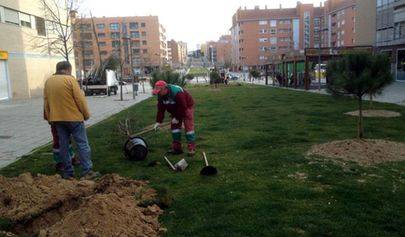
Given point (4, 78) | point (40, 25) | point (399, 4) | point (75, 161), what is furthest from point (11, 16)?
point (399, 4)

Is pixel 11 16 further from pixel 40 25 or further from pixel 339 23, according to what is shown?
pixel 339 23

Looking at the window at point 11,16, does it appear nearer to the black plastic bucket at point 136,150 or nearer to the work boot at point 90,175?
the black plastic bucket at point 136,150

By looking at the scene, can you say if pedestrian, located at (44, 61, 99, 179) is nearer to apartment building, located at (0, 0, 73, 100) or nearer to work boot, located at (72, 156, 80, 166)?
work boot, located at (72, 156, 80, 166)

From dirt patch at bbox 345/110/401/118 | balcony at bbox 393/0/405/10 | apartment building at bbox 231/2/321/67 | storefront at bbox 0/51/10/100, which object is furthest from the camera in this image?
apartment building at bbox 231/2/321/67

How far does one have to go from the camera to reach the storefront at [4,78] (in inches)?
1187

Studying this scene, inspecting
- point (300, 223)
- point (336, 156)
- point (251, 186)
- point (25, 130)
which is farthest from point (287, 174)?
point (25, 130)

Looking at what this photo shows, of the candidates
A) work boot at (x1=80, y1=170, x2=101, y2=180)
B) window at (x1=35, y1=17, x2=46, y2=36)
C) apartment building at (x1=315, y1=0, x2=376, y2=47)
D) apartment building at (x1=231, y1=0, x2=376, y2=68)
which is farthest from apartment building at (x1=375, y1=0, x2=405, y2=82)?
apartment building at (x1=231, y1=0, x2=376, y2=68)

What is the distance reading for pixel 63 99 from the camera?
241 inches

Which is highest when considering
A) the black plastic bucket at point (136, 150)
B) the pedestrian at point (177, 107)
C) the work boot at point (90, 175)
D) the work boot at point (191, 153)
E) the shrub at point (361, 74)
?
the shrub at point (361, 74)

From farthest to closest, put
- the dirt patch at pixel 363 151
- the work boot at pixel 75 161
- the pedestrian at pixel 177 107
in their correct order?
1. the pedestrian at pixel 177 107
2. the work boot at pixel 75 161
3. the dirt patch at pixel 363 151

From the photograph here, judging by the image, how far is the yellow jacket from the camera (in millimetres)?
6117

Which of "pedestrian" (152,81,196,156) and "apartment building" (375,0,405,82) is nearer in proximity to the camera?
"pedestrian" (152,81,196,156)

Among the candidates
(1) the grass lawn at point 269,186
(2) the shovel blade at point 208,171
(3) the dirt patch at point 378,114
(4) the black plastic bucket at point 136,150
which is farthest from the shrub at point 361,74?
(3) the dirt patch at point 378,114

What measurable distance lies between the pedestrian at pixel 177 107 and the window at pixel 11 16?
27444 mm
